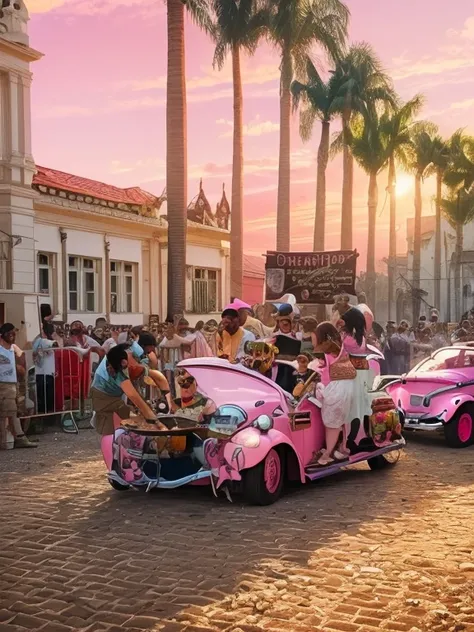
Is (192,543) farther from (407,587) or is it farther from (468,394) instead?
(468,394)

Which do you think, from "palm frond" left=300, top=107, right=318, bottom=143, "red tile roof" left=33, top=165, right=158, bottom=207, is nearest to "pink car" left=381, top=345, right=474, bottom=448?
"red tile roof" left=33, top=165, right=158, bottom=207

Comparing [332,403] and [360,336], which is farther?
[360,336]

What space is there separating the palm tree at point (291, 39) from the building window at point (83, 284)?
6496 mm

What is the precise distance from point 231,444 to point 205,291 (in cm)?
2574

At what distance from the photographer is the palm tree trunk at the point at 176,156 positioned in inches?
746

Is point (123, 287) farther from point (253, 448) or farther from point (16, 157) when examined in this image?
point (253, 448)

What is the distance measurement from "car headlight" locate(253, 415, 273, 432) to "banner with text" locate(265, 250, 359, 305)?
11.1 metres

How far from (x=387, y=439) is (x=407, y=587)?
412cm

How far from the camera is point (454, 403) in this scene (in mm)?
10828

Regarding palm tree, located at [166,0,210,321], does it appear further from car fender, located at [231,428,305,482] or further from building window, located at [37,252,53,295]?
car fender, located at [231,428,305,482]

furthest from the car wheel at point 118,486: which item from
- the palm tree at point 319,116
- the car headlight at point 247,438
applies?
the palm tree at point 319,116

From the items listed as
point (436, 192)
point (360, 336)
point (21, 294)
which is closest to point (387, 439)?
point (360, 336)

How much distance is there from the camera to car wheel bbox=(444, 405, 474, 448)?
35.5 ft

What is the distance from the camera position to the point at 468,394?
36.4 ft
